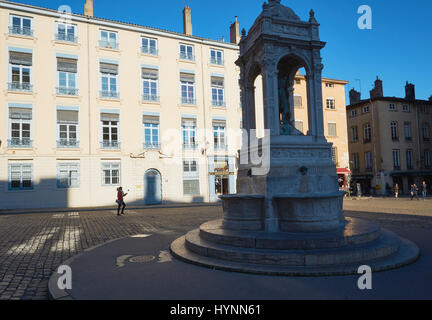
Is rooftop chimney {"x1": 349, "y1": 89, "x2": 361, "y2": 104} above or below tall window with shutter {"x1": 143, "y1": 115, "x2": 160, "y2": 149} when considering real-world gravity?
above

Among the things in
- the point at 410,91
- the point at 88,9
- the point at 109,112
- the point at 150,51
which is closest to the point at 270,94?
the point at 109,112

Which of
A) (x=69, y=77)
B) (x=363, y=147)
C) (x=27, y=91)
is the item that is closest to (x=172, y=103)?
(x=69, y=77)

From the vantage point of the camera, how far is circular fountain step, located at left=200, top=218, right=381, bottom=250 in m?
5.32

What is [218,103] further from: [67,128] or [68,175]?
[68,175]

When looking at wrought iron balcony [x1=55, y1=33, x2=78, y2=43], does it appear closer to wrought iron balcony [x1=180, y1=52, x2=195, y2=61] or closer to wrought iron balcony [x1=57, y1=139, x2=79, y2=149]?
wrought iron balcony [x1=57, y1=139, x2=79, y2=149]

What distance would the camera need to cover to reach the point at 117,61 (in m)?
24.4

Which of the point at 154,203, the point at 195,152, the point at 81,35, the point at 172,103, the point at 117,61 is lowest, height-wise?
the point at 154,203

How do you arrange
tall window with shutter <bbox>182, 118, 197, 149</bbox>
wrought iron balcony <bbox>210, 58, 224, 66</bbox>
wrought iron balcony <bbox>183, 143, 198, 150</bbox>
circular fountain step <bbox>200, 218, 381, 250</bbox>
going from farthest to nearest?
wrought iron balcony <bbox>210, 58, 224, 66</bbox>
tall window with shutter <bbox>182, 118, 197, 149</bbox>
wrought iron balcony <bbox>183, 143, 198, 150</bbox>
circular fountain step <bbox>200, 218, 381, 250</bbox>

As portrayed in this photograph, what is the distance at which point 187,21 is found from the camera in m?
28.5

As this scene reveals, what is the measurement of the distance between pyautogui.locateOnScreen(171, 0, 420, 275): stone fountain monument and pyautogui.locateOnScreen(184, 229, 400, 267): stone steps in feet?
0.05

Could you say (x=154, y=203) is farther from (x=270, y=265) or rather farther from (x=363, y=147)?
(x=363, y=147)

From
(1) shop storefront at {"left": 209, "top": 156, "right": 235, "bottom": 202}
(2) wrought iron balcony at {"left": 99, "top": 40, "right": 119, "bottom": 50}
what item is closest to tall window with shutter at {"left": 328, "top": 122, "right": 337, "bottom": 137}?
(1) shop storefront at {"left": 209, "top": 156, "right": 235, "bottom": 202}

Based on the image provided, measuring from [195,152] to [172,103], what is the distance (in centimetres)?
464

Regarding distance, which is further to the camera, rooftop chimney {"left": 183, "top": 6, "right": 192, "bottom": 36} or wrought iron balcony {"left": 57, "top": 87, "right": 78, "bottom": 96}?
rooftop chimney {"left": 183, "top": 6, "right": 192, "bottom": 36}
